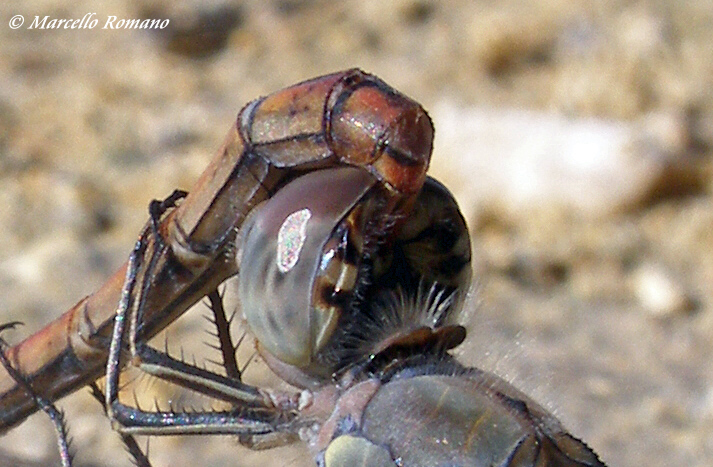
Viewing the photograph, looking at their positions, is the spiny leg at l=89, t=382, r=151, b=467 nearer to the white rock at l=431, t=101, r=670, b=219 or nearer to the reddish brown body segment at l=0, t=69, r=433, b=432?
the reddish brown body segment at l=0, t=69, r=433, b=432

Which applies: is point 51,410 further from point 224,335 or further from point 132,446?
point 224,335

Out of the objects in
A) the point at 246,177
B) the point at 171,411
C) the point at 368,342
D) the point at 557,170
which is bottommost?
the point at 171,411

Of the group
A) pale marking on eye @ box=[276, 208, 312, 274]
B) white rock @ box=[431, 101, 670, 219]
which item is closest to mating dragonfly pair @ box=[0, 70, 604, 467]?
pale marking on eye @ box=[276, 208, 312, 274]

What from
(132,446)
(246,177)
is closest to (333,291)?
(246,177)

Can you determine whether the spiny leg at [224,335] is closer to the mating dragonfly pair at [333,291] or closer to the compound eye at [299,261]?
the mating dragonfly pair at [333,291]

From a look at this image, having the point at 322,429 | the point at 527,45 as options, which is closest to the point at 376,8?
the point at 527,45

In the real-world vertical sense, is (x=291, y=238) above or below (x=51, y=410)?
above

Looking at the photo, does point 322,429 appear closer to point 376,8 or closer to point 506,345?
point 506,345
